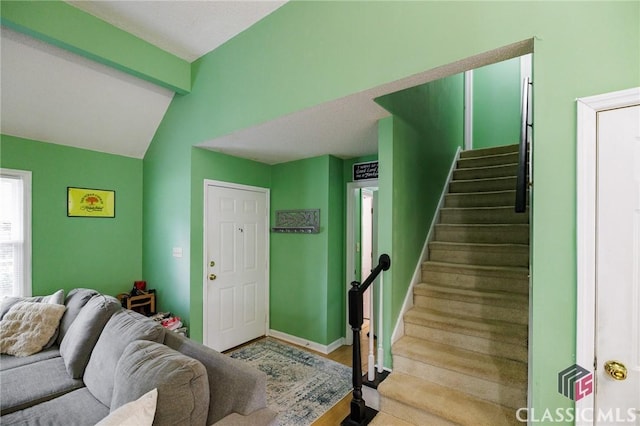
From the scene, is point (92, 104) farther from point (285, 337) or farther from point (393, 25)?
point (285, 337)

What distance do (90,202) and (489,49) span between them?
3.81 metres

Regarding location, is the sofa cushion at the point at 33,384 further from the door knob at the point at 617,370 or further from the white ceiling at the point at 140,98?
the door knob at the point at 617,370

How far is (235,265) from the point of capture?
11.1 ft

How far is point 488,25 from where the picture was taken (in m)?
1.37

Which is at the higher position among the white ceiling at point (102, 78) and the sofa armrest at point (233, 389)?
the white ceiling at point (102, 78)

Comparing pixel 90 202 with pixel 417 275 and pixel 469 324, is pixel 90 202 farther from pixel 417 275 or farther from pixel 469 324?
pixel 469 324

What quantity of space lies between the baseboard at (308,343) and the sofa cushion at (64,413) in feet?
7.08

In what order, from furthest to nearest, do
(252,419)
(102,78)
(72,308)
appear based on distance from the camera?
(102,78), (72,308), (252,419)

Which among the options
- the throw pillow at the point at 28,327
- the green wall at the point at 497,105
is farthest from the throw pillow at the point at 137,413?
the green wall at the point at 497,105

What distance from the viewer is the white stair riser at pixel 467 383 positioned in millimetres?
1744

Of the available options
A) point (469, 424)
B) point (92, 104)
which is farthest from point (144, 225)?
point (469, 424)

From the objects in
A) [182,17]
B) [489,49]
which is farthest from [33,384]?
[489,49]

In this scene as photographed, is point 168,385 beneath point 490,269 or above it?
beneath

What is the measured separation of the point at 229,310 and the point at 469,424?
253 cm
